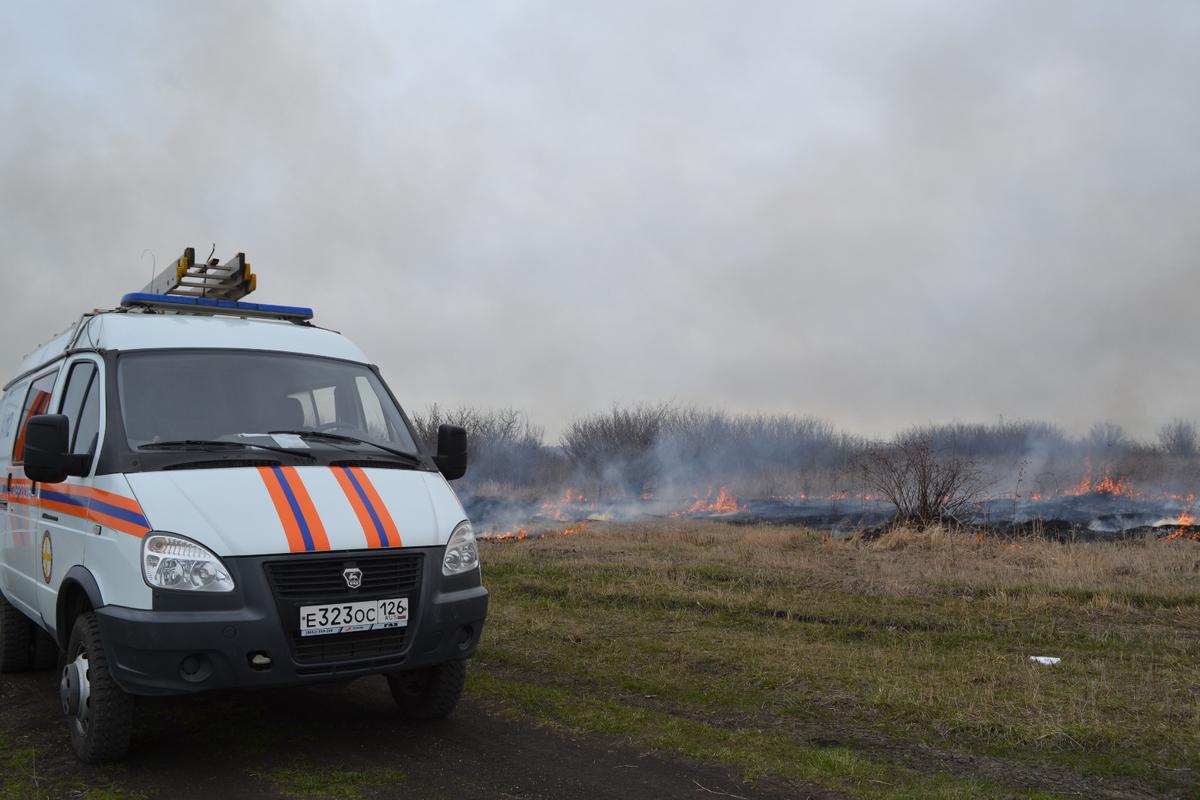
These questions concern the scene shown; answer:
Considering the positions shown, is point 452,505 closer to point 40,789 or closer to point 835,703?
point 40,789

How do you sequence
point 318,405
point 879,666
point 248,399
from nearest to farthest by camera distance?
point 248,399 → point 318,405 → point 879,666

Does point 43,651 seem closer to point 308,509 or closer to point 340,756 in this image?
point 340,756

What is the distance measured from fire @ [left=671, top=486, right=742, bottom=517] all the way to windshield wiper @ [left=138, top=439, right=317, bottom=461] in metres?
23.0

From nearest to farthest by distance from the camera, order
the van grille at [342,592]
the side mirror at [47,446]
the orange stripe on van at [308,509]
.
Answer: the van grille at [342,592] → the orange stripe on van at [308,509] → the side mirror at [47,446]

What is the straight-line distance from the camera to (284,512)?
16.3ft

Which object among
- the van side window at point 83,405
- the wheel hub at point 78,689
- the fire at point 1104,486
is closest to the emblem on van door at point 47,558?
the van side window at point 83,405

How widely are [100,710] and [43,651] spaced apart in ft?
11.1

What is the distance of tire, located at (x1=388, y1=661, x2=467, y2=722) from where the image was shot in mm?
A: 6023

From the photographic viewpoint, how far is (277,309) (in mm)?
7164

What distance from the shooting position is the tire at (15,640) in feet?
25.4

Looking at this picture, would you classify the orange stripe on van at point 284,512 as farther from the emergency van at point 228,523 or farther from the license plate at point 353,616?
the license plate at point 353,616

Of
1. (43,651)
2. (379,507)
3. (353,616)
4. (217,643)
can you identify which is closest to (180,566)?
(217,643)

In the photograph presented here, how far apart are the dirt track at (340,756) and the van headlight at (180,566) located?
115 centimetres

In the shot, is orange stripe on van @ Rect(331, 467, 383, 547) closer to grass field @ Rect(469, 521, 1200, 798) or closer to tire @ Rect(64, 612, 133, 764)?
tire @ Rect(64, 612, 133, 764)
